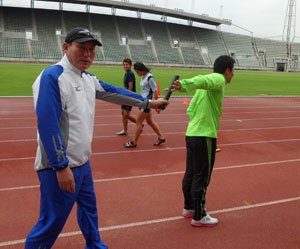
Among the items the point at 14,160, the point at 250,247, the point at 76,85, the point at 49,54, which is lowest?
the point at 250,247

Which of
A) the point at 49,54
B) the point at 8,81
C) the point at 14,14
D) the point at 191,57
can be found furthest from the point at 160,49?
the point at 8,81

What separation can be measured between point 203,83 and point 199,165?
86cm

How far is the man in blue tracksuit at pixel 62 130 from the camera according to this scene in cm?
157

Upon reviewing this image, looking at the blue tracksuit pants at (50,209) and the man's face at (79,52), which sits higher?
the man's face at (79,52)

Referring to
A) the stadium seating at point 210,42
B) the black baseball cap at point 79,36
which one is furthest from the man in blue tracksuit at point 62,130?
the stadium seating at point 210,42

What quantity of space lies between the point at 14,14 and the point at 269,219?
148ft

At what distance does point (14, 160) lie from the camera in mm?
4707

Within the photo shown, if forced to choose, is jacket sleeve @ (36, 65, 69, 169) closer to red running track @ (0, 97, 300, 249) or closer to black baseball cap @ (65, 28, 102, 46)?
black baseball cap @ (65, 28, 102, 46)

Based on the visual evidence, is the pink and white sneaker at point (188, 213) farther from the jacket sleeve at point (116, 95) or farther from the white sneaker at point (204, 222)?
the jacket sleeve at point (116, 95)

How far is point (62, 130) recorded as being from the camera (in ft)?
5.62

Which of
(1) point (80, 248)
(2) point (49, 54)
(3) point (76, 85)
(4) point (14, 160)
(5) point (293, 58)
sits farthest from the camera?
(5) point (293, 58)

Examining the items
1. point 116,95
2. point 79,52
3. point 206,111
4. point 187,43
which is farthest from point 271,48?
point 79,52

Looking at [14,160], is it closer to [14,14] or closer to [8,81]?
[8,81]

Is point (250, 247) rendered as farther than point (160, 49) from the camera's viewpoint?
No
